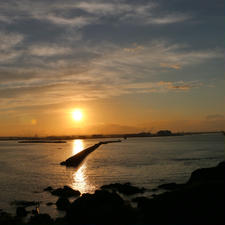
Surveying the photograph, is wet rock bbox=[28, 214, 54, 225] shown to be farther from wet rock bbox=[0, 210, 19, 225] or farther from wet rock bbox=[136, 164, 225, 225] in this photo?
wet rock bbox=[136, 164, 225, 225]

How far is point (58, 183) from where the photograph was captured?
113 feet

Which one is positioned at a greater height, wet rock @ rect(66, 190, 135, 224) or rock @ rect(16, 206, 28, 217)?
wet rock @ rect(66, 190, 135, 224)

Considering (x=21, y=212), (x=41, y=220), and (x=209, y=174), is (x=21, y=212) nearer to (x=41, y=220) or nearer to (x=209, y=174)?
(x=41, y=220)

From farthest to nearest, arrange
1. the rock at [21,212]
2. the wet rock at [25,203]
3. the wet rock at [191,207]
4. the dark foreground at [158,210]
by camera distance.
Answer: the wet rock at [25,203] < the rock at [21,212] < the dark foreground at [158,210] < the wet rock at [191,207]

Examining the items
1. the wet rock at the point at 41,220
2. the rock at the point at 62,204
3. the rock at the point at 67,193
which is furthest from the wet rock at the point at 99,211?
the rock at the point at 67,193

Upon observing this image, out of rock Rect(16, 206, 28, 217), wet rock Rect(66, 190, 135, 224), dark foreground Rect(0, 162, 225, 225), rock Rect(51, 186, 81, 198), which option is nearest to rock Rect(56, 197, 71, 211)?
rock Rect(16, 206, 28, 217)

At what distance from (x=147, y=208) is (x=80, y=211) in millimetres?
4522

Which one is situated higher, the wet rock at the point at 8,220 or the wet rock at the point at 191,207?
the wet rock at the point at 191,207

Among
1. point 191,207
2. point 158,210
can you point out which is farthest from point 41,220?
point 191,207

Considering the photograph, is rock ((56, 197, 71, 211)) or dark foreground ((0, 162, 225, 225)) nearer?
dark foreground ((0, 162, 225, 225))

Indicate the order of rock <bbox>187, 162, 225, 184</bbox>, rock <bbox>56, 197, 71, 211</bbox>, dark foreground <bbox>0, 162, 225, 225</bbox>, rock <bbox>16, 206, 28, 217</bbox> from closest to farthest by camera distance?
1. dark foreground <bbox>0, 162, 225, 225</bbox>
2. rock <bbox>16, 206, 28, 217</bbox>
3. rock <bbox>56, 197, 71, 211</bbox>
4. rock <bbox>187, 162, 225, 184</bbox>

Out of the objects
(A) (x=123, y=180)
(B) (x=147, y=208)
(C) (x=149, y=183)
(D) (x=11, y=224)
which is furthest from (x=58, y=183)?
(B) (x=147, y=208)

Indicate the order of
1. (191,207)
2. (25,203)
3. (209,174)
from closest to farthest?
(191,207)
(209,174)
(25,203)

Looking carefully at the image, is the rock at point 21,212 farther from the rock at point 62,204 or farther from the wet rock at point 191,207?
the wet rock at point 191,207
